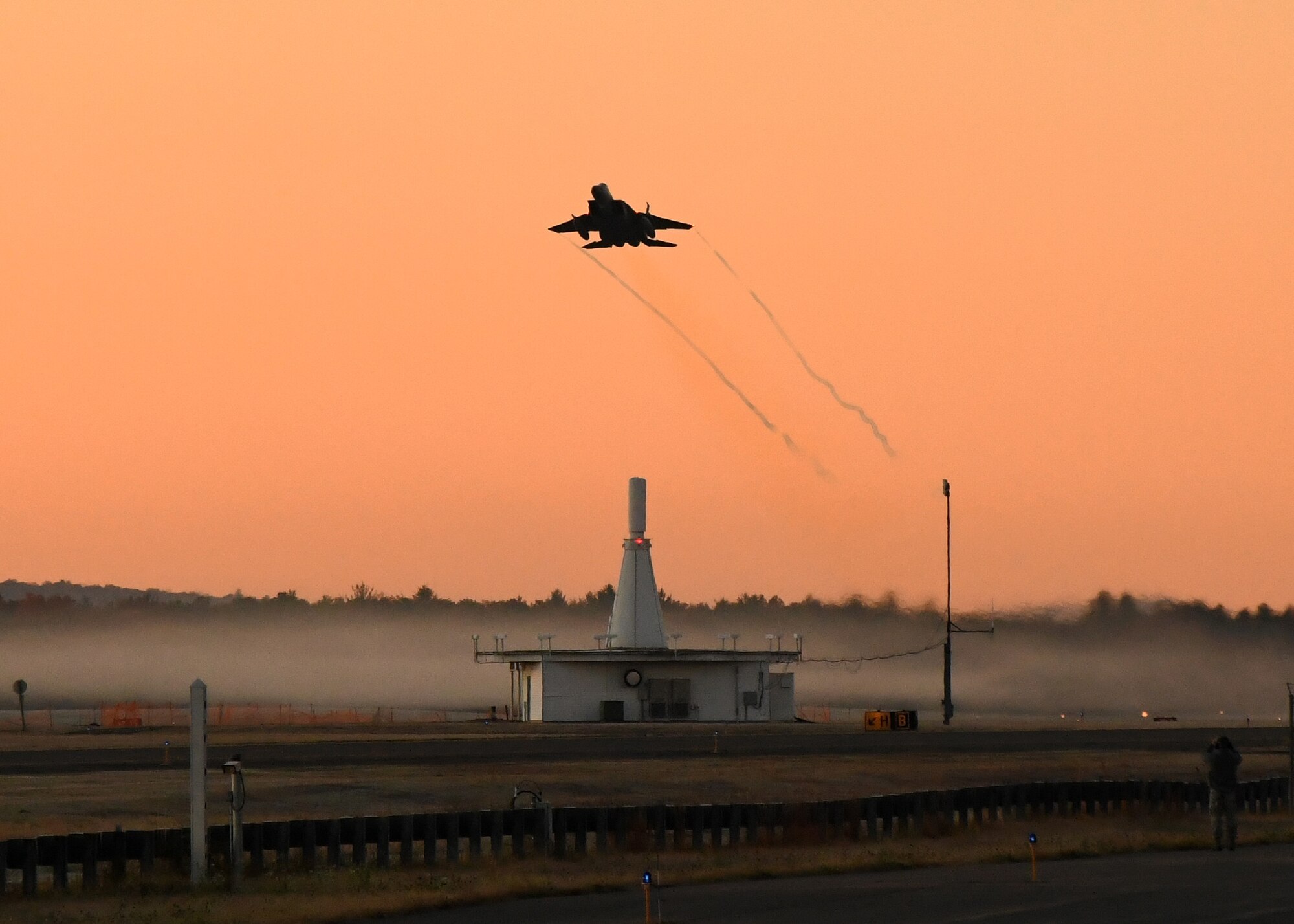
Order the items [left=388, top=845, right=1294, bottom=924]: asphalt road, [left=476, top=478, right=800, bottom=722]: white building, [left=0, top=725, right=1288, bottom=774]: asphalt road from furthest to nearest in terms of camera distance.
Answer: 1. [left=476, top=478, right=800, bottom=722]: white building
2. [left=0, top=725, right=1288, bottom=774]: asphalt road
3. [left=388, top=845, right=1294, bottom=924]: asphalt road

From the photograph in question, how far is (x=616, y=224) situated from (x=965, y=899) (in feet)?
129

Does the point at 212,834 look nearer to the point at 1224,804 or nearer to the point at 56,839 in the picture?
the point at 56,839

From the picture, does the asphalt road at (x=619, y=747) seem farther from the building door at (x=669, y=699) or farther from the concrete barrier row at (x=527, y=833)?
the concrete barrier row at (x=527, y=833)

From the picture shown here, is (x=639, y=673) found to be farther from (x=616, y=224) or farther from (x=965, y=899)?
(x=965, y=899)

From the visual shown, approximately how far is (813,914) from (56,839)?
10561 millimetres

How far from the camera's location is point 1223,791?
33688 millimetres

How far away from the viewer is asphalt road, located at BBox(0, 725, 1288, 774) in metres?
58.5

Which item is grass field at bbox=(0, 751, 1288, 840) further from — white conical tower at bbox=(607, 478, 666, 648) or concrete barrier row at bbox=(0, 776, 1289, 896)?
white conical tower at bbox=(607, 478, 666, 648)

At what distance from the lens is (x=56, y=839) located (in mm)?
26125

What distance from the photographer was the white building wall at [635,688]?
9581 cm

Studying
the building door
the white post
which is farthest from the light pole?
the building door

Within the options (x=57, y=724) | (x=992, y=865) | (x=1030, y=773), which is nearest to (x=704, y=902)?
(x=992, y=865)

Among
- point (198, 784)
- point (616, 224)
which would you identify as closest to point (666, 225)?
point (616, 224)

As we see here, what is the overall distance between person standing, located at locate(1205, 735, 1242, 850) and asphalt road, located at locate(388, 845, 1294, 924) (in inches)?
118
